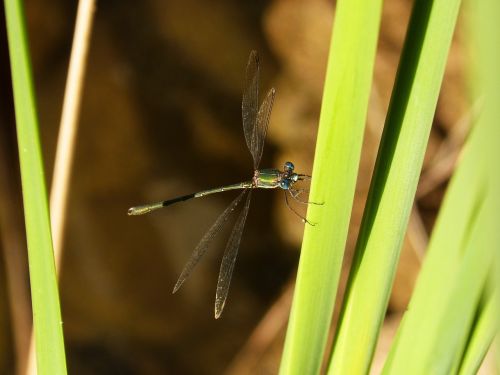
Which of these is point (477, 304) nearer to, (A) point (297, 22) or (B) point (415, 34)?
(B) point (415, 34)

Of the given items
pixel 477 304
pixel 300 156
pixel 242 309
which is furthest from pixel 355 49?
pixel 242 309

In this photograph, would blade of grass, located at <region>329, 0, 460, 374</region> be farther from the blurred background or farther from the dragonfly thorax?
the blurred background

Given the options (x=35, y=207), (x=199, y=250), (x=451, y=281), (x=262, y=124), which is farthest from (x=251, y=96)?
(x=451, y=281)

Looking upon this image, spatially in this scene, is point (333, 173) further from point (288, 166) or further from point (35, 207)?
point (288, 166)

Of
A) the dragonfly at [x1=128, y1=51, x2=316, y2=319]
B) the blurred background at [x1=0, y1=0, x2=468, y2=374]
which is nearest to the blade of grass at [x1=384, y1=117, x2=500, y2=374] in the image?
the dragonfly at [x1=128, y1=51, x2=316, y2=319]

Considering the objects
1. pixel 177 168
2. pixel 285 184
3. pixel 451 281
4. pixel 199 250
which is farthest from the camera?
pixel 177 168

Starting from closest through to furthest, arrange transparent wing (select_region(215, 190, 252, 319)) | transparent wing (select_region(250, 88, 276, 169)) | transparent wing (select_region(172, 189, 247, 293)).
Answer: transparent wing (select_region(215, 190, 252, 319)), transparent wing (select_region(172, 189, 247, 293)), transparent wing (select_region(250, 88, 276, 169))

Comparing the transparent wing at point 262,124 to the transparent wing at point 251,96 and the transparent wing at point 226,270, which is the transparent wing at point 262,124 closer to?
the transparent wing at point 251,96
